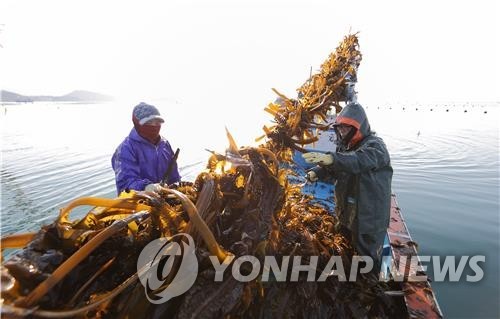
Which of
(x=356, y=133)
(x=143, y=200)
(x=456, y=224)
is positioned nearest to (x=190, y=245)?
(x=143, y=200)

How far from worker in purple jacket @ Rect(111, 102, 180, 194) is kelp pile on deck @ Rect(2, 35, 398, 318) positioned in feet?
5.39

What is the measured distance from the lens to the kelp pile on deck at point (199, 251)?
109 centimetres

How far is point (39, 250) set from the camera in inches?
45.8

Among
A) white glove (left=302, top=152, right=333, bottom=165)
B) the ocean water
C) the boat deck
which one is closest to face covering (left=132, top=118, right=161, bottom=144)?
white glove (left=302, top=152, right=333, bottom=165)

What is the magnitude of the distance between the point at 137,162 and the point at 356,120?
8.83 ft

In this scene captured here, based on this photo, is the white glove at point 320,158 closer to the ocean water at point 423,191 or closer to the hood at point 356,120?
the hood at point 356,120

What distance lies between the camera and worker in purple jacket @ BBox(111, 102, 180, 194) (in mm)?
3354

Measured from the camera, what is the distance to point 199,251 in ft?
4.57

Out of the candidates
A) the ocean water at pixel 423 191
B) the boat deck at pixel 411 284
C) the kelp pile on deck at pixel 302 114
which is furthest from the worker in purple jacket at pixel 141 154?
the ocean water at pixel 423 191

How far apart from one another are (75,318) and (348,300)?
1.94 metres

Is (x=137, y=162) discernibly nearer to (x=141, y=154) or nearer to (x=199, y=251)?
(x=141, y=154)

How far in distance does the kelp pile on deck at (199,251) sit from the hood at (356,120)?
653 mm

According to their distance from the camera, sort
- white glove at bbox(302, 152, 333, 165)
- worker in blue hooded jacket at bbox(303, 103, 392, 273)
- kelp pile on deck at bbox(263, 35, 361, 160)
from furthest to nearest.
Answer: worker in blue hooded jacket at bbox(303, 103, 392, 273) → white glove at bbox(302, 152, 333, 165) → kelp pile on deck at bbox(263, 35, 361, 160)

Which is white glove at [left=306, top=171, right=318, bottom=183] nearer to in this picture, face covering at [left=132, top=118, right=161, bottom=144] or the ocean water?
face covering at [left=132, top=118, right=161, bottom=144]
